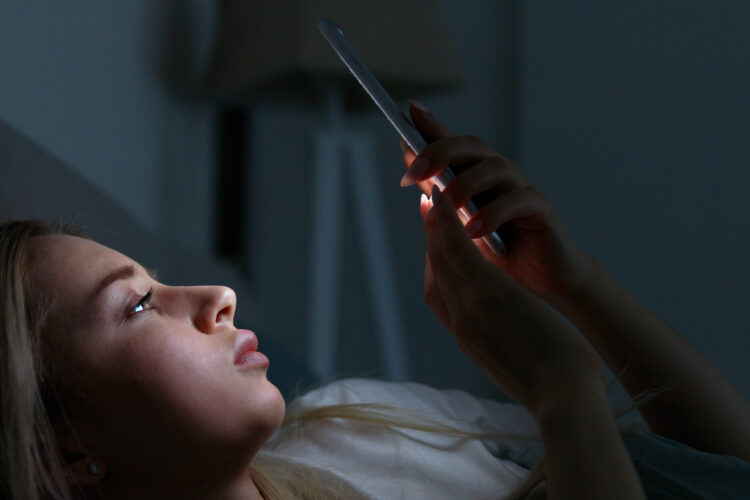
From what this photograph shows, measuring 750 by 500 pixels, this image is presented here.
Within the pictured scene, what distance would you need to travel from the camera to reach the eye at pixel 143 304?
594 mm

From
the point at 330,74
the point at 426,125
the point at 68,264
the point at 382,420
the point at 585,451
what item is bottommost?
the point at 382,420

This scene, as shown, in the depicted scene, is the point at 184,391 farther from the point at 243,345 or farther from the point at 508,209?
the point at 508,209

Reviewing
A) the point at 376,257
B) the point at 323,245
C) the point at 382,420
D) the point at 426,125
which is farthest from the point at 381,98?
the point at 376,257

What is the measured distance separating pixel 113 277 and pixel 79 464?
0.52ft

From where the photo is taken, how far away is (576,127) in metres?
1.85

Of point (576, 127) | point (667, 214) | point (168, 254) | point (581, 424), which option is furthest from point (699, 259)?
point (581, 424)

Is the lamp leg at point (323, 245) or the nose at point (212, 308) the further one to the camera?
the lamp leg at point (323, 245)

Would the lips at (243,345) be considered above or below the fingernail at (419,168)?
below

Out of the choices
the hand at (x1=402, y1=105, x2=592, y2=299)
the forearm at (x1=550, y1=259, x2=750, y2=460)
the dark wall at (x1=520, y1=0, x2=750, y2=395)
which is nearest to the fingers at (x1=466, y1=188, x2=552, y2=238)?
the hand at (x1=402, y1=105, x2=592, y2=299)

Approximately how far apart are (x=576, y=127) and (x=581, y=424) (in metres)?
1.54


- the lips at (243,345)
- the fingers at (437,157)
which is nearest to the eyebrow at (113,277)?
the lips at (243,345)

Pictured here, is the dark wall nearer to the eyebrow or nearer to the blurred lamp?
the blurred lamp

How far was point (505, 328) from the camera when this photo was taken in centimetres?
48

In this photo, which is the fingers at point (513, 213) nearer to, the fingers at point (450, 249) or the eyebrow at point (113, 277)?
the fingers at point (450, 249)
